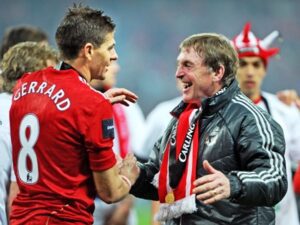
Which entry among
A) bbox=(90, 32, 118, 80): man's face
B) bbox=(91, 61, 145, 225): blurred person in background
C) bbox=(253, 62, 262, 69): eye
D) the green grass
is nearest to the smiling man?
bbox=(90, 32, 118, 80): man's face

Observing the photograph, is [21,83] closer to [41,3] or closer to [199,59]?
[199,59]

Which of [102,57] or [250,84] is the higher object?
[250,84]

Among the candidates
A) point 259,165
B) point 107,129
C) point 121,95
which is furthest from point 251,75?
point 107,129

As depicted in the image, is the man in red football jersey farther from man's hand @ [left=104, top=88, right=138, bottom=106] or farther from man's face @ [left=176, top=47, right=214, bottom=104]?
man's face @ [left=176, top=47, right=214, bottom=104]

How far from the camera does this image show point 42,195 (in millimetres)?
3410

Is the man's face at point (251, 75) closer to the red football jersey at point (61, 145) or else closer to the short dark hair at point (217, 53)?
the short dark hair at point (217, 53)

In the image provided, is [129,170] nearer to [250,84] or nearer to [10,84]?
[10,84]

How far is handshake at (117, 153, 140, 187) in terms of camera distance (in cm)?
356

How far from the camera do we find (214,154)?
3668mm

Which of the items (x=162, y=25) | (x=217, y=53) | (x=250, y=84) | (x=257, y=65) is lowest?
(x=217, y=53)

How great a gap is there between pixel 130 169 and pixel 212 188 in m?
0.45

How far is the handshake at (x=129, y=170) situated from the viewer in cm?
356

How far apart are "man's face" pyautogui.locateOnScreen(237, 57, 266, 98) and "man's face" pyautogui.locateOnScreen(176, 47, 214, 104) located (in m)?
1.78

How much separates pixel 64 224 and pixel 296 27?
1307cm
